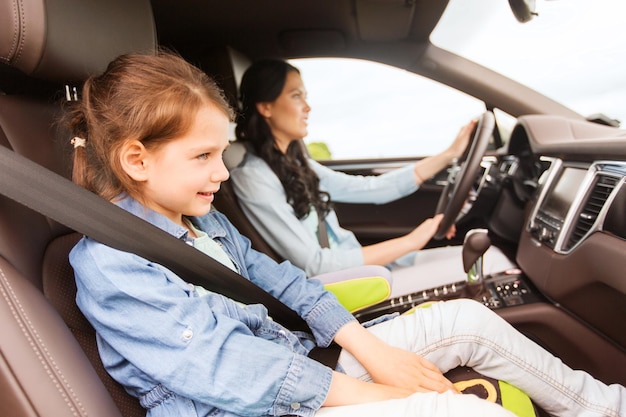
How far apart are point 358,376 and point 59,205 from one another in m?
0.65

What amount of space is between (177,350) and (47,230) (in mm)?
357

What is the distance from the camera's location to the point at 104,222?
33.3 inches

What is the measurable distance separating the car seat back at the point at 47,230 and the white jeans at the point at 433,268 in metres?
0.91

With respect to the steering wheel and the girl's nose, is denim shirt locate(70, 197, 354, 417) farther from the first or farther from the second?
the steering wheel

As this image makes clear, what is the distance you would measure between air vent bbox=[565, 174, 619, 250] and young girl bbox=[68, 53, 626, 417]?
14.4 inches

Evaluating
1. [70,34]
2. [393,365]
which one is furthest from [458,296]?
[70,34]

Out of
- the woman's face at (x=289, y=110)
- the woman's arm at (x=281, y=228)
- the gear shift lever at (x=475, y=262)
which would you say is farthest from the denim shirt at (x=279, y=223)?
the gear shift lever at (x=475, y=262)

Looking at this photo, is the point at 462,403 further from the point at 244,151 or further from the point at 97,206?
the point at 244,151

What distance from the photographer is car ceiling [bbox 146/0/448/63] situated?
5.61ft

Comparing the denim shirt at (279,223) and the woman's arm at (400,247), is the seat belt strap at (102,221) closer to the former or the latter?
→ the denim shirt at (279,223)

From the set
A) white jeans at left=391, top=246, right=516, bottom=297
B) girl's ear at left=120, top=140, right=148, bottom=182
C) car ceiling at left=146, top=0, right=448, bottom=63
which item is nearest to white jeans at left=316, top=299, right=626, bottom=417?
white jeans at left=391, top=246, right=516, bottom=297

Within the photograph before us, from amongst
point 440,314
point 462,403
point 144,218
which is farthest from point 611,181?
point 144,218

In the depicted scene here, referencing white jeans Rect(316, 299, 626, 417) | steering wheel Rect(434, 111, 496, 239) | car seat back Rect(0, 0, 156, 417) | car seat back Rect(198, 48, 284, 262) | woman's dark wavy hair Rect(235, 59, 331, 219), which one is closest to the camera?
car seat back Rect(0, 0, 156, 417)

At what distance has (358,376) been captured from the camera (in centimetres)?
100
